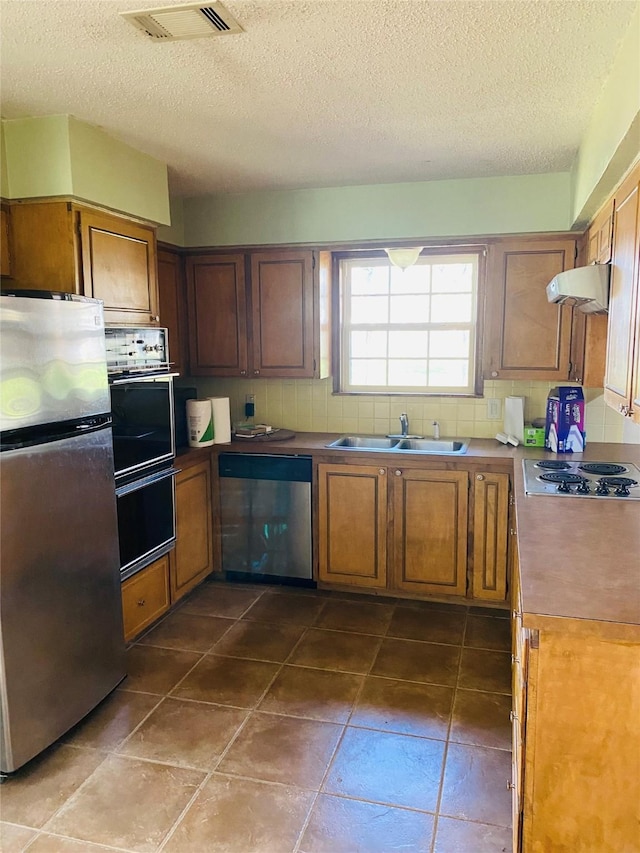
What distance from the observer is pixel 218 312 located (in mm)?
3951

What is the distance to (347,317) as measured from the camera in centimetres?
414

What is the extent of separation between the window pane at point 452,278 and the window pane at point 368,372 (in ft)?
2.00

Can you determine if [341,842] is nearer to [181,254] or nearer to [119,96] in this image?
[119,96]

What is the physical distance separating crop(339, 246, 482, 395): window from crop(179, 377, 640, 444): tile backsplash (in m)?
0.11

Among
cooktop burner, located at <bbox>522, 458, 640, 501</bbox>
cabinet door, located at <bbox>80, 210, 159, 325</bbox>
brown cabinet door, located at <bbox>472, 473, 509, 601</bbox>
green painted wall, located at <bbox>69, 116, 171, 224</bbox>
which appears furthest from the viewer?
brown cabinet door, located at <bbox>472, 473, 509, 601</bbox>

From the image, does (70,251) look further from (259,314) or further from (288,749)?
(288,749)

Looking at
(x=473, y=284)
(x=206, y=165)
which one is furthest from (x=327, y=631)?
(x=206, y=165)

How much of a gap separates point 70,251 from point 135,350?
0.52 meters

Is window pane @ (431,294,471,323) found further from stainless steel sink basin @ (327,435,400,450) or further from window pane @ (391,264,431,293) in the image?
stainless steel sink basin @ (327,435,400,450)

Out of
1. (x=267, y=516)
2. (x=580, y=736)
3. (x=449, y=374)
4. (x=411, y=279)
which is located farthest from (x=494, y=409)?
(x=580, y=736)

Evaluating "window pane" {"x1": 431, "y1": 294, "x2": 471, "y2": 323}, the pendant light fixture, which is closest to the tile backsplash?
"window pane" {"x1": 431, "y1": 294, "x2": 471, "y2": 323}

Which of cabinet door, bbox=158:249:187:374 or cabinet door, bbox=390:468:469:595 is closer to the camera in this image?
cabinet door, bbox=390:468:469:595

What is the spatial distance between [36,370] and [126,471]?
0.83 metres

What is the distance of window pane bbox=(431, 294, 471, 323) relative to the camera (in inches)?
154
